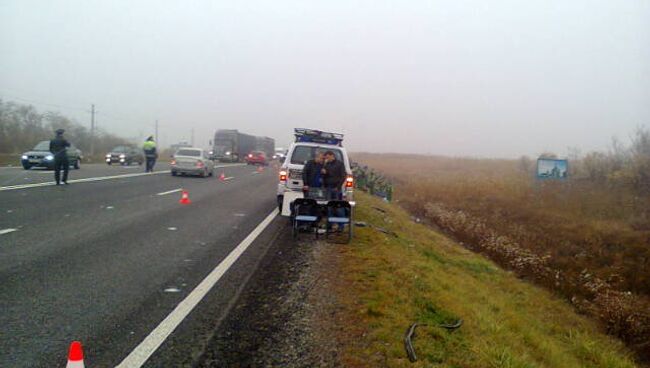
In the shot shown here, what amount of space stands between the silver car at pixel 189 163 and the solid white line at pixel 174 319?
18.3 meters

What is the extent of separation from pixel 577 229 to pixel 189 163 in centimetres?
1774

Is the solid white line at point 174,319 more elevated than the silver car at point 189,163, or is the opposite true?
the silver car at point 189,163

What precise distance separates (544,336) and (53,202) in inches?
449

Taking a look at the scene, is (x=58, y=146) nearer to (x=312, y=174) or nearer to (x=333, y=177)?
(x=312, y=174)

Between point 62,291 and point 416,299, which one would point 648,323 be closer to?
point 416,299

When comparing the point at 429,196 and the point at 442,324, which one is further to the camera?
the point at 429,196

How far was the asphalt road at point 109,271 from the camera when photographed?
4.39 metres

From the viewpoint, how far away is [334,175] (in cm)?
1055

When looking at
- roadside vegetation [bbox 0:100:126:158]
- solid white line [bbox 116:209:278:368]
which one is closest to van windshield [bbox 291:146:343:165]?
solid white line [bbox 116:209:278:368]

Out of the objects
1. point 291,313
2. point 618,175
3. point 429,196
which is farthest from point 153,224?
point 618,175

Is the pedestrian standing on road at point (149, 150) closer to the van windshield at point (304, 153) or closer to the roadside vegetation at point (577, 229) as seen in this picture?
the roadside vegetation at point (577, 229)

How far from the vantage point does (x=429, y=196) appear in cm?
2572

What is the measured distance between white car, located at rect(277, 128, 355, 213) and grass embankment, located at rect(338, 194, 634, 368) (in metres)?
1.39

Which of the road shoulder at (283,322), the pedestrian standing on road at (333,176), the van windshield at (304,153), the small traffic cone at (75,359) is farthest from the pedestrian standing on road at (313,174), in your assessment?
the small traffic cone at (75,359)
